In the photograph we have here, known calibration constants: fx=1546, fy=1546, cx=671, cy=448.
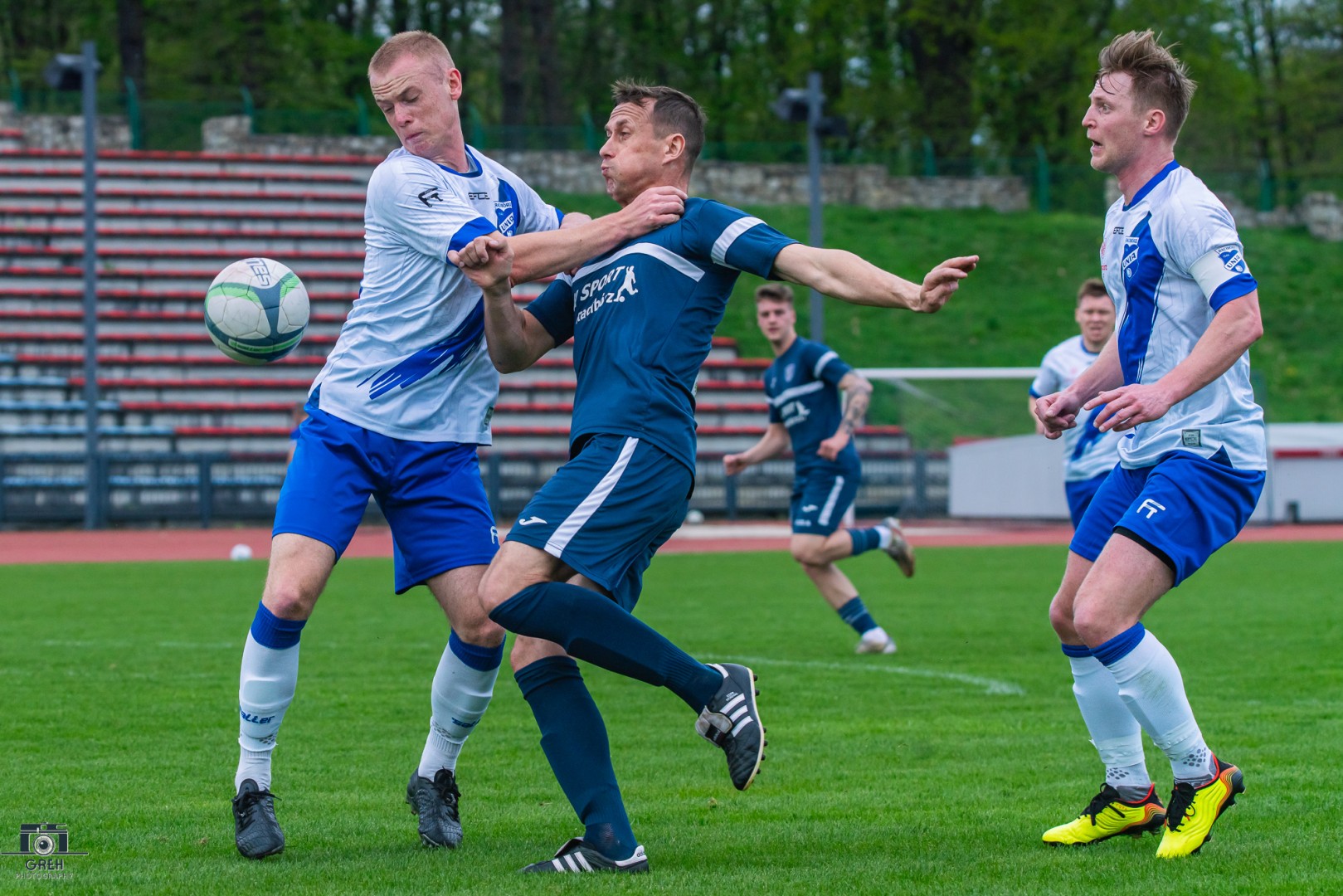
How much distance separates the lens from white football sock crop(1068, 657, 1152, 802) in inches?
193

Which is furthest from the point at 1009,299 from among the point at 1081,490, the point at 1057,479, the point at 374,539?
the point at 1081,490

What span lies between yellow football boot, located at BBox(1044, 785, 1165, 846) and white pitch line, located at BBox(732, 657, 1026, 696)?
10.1 ft

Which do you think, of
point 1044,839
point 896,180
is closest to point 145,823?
point 1044,839

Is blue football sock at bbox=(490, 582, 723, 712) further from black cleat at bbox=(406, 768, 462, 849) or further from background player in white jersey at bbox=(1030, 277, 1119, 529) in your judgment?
background player in white jersey at bbox=(1030, 277, 1119, 529)

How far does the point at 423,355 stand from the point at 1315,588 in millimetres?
10990

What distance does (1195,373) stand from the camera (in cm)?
427

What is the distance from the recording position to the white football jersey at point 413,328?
4.85m

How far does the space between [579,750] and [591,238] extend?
1.48m

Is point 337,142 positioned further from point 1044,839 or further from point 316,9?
point 1044,839

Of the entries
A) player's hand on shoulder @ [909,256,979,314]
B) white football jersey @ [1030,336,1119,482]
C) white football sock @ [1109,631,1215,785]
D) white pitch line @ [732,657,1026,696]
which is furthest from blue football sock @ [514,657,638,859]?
white football jersey @ [1030,336,1119,482]

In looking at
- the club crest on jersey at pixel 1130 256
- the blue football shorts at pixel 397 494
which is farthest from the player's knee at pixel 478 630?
the club crest on jersey at pixel 1130 256

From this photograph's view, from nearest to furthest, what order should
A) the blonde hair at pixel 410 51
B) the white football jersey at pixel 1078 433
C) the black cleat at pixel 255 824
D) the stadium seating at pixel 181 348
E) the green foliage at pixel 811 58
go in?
the black cleat at pixel 255 824, the blonde hair at pixel 410 51, the white football jersey at pixel 1078 433, the stadium seating at pixel 181 348, the green foliage at pixel 811 58

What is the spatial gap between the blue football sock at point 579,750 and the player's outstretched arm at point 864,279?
4.11ft

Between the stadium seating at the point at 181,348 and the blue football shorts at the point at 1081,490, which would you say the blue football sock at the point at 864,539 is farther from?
the stadium seating at the point at 181,348
